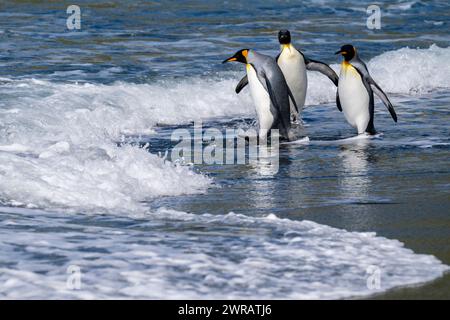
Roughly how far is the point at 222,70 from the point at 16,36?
4.21m

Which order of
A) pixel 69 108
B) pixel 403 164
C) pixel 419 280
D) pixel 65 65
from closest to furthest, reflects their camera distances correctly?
1. pixel 419 280
2. pixel 403 164
3. pixel 69 108
4. pixel 65 65

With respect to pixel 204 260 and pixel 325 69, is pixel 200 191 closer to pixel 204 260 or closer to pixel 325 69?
pixel 204 260

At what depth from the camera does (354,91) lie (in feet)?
31.9

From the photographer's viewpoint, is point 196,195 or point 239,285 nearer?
point 239,285

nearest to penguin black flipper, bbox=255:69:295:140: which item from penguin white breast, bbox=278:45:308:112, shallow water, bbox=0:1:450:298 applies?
shallow water, bbox=0:1:450:298

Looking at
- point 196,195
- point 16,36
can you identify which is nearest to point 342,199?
point 196,195

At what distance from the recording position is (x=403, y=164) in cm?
741

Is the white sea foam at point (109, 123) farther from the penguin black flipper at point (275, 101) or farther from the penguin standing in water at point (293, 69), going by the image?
the penguin black flipper at point (275, 101)

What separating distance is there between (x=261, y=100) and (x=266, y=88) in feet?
0.40

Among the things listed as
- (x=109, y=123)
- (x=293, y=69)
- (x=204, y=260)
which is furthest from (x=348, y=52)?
(x=204, y=260)

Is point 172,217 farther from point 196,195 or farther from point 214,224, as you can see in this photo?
point 196,195

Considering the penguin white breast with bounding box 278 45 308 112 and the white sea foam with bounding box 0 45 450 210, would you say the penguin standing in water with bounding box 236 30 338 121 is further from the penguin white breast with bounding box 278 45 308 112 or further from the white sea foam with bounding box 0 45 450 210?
the white sea foam with bounding box 0 45 450 210

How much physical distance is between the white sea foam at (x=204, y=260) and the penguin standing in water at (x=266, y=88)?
3.97 meters
